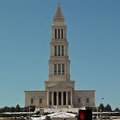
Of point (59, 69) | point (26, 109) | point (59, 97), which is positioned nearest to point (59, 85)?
point (59, 97)

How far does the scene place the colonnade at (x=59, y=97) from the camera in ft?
339

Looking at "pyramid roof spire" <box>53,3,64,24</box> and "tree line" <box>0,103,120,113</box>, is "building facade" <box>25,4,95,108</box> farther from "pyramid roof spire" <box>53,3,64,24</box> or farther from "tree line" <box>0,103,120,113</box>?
"tree line" <box>0,103,120,113</box>

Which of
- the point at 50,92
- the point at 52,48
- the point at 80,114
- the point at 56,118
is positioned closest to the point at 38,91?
the point at 50,92

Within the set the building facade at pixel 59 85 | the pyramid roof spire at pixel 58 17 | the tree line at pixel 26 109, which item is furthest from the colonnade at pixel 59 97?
the pyramid roof spire at pixel 58 17

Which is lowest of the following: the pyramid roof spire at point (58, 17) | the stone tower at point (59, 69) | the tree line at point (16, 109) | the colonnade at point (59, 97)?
the tree line at point (16, 109)

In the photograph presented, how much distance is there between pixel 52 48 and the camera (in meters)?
108

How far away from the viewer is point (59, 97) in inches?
4094

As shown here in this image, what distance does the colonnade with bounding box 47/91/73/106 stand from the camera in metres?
103

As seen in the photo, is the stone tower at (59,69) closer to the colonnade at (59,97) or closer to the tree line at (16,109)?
the colonnade at (59,97)

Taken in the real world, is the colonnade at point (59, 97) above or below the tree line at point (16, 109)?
above

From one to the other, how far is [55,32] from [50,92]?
17.4 metres

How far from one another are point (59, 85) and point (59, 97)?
3.25 meters

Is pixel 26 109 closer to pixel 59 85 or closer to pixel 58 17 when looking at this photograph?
pixel 59 85

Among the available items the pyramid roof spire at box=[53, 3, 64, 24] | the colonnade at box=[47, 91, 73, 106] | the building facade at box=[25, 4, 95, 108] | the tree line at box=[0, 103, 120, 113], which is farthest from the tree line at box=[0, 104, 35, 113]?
the pyramid roof spire at box=[53, 3, 64, 24]
